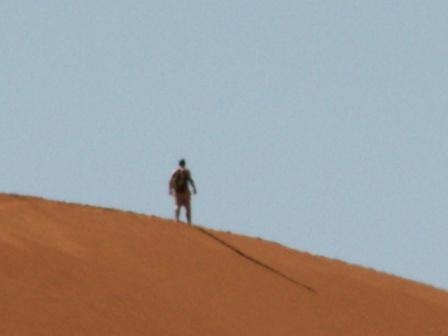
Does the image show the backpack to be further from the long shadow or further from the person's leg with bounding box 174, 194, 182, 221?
the long shadow

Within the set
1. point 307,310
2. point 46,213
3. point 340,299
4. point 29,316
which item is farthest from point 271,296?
point 29,316

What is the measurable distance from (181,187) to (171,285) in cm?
481

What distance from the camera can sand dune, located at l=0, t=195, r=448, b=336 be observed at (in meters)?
16.7

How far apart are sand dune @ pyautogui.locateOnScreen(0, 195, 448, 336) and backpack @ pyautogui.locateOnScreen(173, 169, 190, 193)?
0.71 meters

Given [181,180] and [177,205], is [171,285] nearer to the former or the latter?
[181,180]

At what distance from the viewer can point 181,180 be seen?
2369cm

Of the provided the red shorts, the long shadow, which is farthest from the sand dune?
the red shorts

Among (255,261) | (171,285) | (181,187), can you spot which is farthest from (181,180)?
(171,285)

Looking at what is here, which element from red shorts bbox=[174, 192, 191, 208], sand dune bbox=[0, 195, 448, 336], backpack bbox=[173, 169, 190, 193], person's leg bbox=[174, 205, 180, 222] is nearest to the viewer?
sand dune bbox=[0, 195, 448, 336]

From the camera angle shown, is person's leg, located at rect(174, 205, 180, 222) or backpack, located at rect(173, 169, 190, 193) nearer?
backpack, located at rect(173, 169, 190, 193)

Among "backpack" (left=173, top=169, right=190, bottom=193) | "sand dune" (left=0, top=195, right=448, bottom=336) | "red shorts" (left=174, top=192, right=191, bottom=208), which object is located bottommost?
"sand dune" (left=0, top=195, right=448, bottom=336)

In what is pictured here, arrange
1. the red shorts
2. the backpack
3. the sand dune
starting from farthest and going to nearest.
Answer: the red shorts, the backpack, the sand dune

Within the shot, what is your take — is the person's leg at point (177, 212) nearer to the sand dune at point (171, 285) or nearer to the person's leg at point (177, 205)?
the person's leg at point (177, 205)

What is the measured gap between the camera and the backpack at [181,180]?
23663mm
